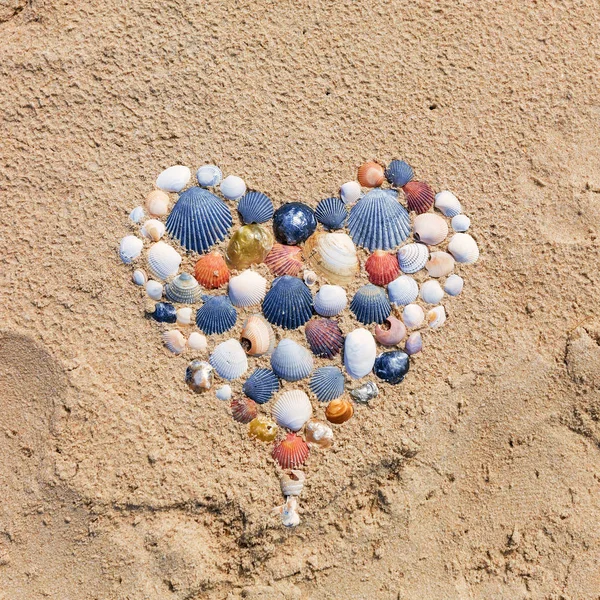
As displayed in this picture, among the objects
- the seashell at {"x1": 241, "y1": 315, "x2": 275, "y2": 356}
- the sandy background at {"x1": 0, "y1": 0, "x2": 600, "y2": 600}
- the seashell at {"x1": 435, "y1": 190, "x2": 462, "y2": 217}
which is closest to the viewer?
the sandy background at {"x1": 0, "y1": 0, "x2": 600, "y2": 600}

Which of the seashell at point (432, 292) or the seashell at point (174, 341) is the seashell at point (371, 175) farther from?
the seashell at point (174, 341)

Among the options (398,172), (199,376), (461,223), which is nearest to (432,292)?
(461,223)

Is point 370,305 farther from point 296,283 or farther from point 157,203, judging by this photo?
point 157,203

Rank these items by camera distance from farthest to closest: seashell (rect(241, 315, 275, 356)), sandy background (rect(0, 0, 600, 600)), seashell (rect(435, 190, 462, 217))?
seashell (rect(435, 190, 462, 217)) → seashell (rect(241, 315, 275, 356)) → sandy background (rect(0, 0, 600, 600))

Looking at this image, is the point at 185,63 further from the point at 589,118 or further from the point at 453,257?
the point at 589,118

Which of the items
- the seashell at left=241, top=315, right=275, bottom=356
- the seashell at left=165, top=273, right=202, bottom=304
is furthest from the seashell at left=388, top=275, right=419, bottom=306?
the seashell at left=165, top=273, right=202, bottom=304

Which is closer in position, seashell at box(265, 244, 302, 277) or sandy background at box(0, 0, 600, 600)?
sandy background at box(0, 0, 600, 600)

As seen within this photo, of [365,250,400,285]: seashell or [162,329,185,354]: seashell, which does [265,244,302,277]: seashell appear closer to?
[365,250,400,285]: seashell
